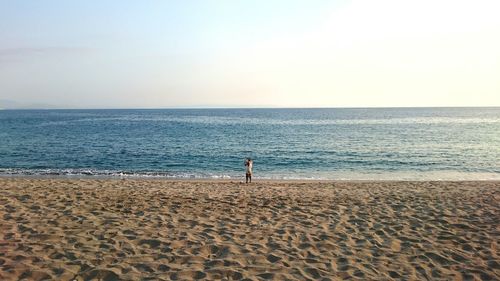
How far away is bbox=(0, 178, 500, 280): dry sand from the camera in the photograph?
6688mm

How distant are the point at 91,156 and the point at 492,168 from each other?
32.3 metres

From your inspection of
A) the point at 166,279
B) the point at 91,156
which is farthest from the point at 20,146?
the point at 166,279

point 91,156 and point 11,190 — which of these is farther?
point 91,156

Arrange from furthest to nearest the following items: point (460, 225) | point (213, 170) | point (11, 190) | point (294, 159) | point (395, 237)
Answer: point (294, 159) < point (213, 170) < point (11, 190) < point (460, 225) < point (395, 237)

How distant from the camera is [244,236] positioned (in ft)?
28.1

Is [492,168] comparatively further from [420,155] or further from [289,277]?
[289,277]

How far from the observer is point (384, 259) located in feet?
24.2

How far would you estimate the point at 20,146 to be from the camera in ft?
126

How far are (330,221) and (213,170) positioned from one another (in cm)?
1731

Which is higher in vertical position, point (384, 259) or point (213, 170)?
point (384, 259)

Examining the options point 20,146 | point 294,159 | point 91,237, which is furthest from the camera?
point 20,146

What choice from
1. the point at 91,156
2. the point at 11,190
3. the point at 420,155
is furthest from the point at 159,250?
the point at 420,155

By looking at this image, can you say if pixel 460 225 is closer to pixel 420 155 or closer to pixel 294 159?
pixel 294 159

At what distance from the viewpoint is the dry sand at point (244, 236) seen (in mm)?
6688
